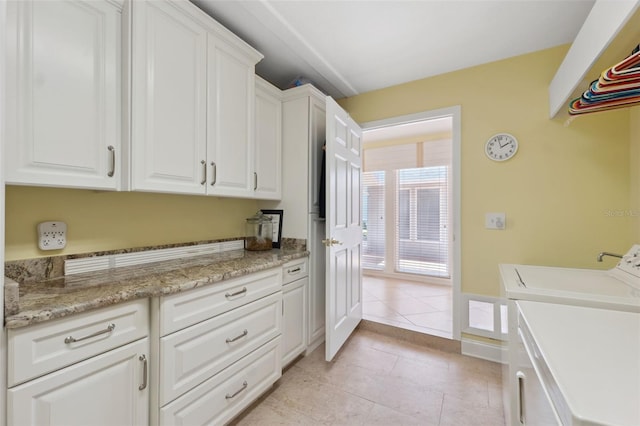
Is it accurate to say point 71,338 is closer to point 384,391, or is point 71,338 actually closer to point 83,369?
point 83,369

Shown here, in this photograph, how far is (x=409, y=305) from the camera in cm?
335

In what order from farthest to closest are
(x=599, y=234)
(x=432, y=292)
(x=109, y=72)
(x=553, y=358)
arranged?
(x=432, y=292)
(x=599, y=234)
(x=109, y=72)
(x=553, y=358)

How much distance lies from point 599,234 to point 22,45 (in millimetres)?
3337

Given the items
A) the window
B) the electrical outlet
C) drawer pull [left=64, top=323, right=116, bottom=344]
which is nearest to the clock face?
the window

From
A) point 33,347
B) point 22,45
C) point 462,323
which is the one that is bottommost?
point 462,323

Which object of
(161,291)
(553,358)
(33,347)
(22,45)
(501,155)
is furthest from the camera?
(501,155)

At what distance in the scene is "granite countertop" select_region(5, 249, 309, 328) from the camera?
0.85m

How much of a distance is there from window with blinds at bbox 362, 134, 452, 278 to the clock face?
229 centimetres

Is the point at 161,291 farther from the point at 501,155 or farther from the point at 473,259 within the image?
the point at 501,155

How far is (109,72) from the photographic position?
124 centimetres

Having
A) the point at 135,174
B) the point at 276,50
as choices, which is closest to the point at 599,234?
the point at 276,50

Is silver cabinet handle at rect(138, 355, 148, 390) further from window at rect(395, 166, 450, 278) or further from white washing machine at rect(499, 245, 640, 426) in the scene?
window at rect(395, 166, 450, 278)

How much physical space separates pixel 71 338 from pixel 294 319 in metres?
1.38

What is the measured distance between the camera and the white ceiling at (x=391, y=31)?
5.32ft
